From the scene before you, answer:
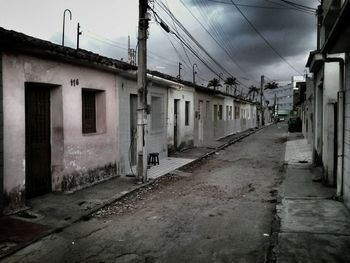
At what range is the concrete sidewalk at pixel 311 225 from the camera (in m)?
4.86

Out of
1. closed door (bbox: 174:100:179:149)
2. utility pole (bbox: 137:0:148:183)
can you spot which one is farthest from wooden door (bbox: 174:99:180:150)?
utility pole (bbox: 137:0:148:183)

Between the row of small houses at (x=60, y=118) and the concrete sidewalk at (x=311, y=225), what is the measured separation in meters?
4.76

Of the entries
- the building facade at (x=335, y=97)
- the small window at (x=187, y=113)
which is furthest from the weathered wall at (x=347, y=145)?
the small window at (x=187, y=113)

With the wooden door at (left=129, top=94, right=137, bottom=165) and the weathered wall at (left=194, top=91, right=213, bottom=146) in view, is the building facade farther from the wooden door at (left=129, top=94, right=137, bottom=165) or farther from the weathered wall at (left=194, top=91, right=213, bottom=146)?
the weathered wall at (left=194, top=91, right=213, bottom=146)

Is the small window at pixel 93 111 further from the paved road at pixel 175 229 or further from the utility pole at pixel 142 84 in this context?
the paved road at pixel 175 229

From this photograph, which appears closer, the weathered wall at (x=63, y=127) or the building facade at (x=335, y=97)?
the building facade at (x=335, y=97)

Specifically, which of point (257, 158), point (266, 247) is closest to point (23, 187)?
point (266, 247)

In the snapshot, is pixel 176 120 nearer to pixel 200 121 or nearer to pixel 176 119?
pixel 176 119

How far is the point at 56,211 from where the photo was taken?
7172 mm

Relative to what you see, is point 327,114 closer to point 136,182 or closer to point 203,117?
point 136,182

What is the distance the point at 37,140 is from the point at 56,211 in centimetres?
181

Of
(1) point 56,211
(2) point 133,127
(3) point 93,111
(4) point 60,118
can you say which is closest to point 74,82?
(4) point 60,118

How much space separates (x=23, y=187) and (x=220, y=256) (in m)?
4.12

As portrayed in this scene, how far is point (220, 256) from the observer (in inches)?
198
